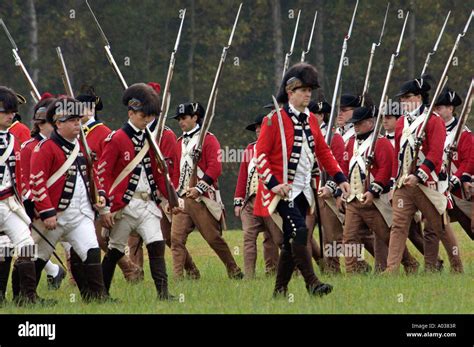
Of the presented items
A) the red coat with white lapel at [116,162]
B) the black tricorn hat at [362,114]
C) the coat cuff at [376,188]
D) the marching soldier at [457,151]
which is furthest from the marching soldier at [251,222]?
the red coat with white lapel at [116,162]

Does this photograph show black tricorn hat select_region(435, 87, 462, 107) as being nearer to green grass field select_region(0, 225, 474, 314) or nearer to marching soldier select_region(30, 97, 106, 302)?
green grass field select_region(0, 225, 474, 314)

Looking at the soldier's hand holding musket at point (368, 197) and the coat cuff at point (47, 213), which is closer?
the coat cuff at point (47, 213)

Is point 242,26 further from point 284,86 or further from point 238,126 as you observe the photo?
point 284,86

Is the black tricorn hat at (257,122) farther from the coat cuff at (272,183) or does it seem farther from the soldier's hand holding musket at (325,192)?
the coat cuff at (272,183)

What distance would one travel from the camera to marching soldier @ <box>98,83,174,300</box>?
35.5 ft

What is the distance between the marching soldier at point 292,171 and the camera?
10148mm

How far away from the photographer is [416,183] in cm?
1254

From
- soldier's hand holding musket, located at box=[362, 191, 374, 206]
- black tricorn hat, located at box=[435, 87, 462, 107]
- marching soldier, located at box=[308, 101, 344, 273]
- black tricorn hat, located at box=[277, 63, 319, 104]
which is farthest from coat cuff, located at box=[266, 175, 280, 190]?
black tricorn hat, located at box=[435, 87, 462, 107]

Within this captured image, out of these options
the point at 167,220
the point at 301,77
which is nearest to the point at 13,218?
the point at 301,77

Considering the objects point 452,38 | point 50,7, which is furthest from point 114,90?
point 452,38

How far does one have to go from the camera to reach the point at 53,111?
34.7 ft

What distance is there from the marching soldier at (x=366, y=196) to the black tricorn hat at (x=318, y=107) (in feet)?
1.72

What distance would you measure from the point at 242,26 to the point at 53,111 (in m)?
25.9

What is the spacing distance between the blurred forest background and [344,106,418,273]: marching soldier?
68.5 ft
